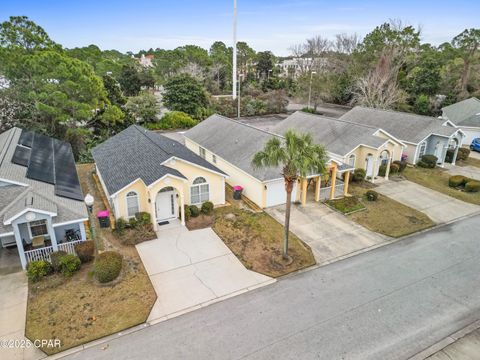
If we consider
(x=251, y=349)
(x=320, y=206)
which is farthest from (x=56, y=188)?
(x=320, y=206)

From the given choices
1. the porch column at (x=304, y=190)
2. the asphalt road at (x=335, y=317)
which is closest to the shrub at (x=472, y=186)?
the asphalt road at (x=335, y=317)

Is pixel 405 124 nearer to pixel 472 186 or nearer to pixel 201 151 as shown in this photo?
pixel 472 186

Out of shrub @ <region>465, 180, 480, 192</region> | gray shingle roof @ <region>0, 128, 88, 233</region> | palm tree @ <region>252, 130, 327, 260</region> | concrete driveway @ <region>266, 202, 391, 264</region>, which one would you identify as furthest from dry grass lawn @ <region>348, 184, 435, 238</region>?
gray shingle roof @ <region>0, 128, 88, 233</region>

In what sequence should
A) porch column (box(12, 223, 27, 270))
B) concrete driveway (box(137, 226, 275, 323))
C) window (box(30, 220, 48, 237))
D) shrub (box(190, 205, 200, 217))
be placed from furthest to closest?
shrub (box(190, 205, 200, 217)) → window (box(30, 220, 48, 237)) → porch column (box(12, 223, 27, 270)) → concrete driveway (box(137, 226, 275, 323))

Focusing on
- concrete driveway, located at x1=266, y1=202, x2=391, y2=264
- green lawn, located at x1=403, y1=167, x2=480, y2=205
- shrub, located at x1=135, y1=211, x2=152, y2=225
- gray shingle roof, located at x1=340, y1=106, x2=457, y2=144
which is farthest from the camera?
gray shingle roof, located at x1=340, y1=106, x2=457, y2=144

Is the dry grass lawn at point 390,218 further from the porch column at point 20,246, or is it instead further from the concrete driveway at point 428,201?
the porch column at point 20,246

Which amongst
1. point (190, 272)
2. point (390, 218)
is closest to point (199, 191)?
point (190, 272)

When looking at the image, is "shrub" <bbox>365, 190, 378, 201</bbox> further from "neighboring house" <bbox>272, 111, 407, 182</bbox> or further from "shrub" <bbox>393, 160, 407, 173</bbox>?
"shrub" <bbox>393, 160, 407, 173</bbox>
